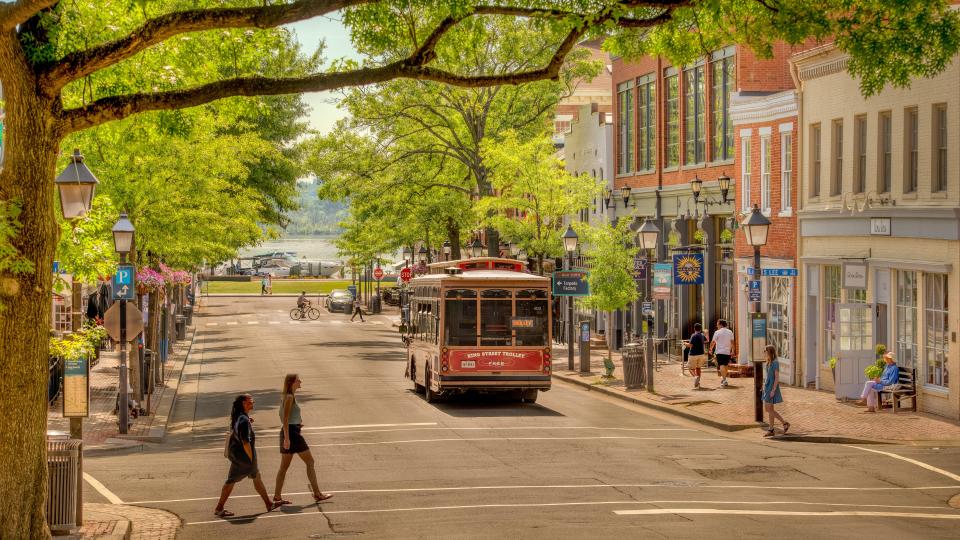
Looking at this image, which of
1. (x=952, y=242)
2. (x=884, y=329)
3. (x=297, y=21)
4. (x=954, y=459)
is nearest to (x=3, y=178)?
(x=297, y=21)

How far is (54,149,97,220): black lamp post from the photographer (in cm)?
1883

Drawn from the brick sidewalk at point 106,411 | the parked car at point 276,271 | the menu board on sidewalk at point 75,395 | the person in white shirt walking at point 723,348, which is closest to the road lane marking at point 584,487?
the menu board on sidewalk at point 75,395

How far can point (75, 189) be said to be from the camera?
18938 millimetres

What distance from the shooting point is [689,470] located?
69.0 feet

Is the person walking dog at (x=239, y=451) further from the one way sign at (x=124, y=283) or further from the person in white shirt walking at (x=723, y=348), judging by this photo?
the person in white shirt walking at (x=723, y=348)

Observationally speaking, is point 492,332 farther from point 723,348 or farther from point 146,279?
point 146,279

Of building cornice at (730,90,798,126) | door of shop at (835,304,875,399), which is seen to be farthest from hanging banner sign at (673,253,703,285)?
door of shop at (835,304,875,399)

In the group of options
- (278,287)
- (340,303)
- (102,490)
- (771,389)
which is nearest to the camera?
(102,490)

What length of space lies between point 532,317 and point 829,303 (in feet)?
28.8

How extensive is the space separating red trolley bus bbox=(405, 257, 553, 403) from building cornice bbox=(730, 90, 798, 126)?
1035 cm

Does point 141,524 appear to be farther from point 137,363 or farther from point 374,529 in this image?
point 137,363

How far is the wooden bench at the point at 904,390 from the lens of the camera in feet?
95.2

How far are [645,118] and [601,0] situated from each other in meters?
36.4

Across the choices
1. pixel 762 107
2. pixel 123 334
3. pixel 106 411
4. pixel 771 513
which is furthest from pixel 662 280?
pixel 771 513
